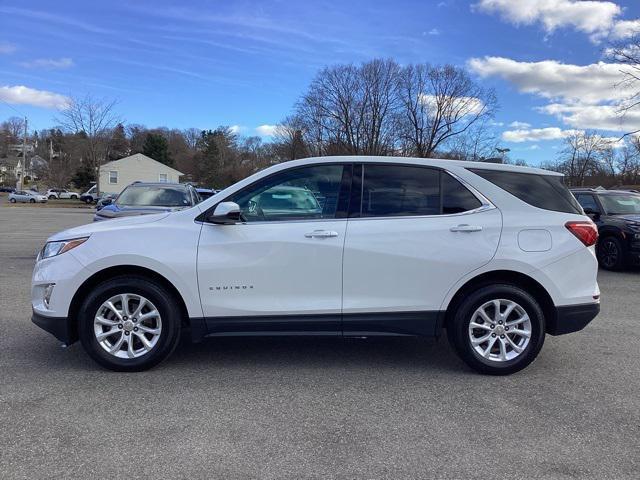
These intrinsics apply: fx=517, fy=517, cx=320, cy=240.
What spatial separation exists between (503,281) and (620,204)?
8.73m

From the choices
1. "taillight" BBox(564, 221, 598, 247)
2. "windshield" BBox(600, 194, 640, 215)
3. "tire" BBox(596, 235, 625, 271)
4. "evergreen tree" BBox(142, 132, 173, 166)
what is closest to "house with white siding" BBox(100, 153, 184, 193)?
"evergreen tree" BBox(142, 132, 173, 166)

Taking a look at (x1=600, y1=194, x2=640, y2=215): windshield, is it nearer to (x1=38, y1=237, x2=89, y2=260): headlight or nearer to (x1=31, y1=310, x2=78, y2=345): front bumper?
(x1=38, y1=237, x2=89, y2=260): headlight

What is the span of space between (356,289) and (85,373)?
240 centimetres

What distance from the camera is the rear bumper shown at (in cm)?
443

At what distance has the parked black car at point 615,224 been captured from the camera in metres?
10.3

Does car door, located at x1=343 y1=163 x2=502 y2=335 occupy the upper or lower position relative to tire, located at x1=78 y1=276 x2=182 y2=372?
upper

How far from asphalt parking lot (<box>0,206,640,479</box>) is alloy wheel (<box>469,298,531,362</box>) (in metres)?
0.24

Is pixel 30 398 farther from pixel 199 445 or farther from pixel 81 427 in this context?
pixel 199 445

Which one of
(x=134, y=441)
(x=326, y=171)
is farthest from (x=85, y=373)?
(x=326, y=171)

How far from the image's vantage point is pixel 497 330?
4402 millimetres

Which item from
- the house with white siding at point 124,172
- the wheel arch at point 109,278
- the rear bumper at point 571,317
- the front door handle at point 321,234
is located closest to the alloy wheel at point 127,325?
the wheel arch at point 109,278

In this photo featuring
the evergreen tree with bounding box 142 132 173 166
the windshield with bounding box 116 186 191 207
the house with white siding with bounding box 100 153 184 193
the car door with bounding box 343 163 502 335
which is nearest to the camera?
the car door with bounding box 343 163 502 335

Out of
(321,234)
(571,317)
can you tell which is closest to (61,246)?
(321,234)

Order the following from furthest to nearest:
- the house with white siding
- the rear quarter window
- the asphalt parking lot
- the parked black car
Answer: the house with white siding, the parked black car, the rear quarter window, the asphalt parking lot
